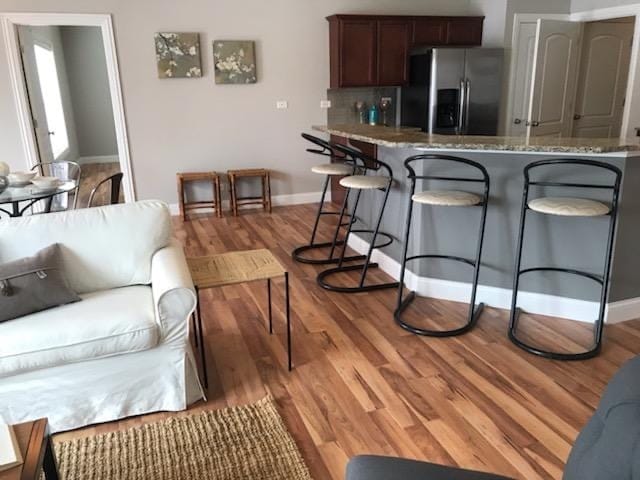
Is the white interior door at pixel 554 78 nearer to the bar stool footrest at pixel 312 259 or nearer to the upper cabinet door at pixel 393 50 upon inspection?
the upper cabinet door at pixel 393 50

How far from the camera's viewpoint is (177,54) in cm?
565

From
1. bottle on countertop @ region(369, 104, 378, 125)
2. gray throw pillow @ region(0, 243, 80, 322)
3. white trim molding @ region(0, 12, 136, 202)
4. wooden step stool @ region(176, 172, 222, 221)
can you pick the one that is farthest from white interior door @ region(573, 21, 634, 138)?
gray throw pillow @ region(0, 243, 80, 322)

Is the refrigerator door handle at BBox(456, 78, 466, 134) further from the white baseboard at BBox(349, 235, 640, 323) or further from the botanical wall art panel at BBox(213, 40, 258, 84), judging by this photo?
the white baseboard at BBox(349, 235, 640, 323)

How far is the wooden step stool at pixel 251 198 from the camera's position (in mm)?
6059

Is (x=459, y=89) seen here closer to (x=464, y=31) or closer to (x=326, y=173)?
(x=464, y=31)

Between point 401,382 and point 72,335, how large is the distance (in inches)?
61.3

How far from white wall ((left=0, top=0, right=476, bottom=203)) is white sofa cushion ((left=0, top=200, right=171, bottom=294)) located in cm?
335

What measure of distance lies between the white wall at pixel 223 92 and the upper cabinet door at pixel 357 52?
1.02ft

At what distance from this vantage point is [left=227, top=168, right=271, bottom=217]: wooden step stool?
6.06 m

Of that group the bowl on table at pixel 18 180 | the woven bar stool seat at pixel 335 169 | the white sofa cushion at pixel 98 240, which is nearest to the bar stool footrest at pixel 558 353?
the woven bar stool seat at pixel 335 169

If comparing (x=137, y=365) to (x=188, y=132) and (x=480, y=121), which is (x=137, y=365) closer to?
(x=188, y=132)

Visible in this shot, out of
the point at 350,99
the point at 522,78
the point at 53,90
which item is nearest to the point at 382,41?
the point at 350,99

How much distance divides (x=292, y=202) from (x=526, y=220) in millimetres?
3701

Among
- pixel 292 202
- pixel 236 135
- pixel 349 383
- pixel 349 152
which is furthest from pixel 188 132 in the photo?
pixel 349 383
